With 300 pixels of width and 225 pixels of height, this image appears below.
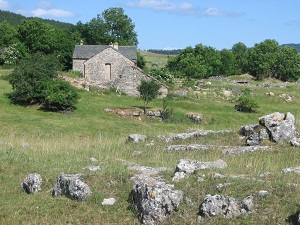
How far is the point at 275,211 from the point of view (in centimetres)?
966

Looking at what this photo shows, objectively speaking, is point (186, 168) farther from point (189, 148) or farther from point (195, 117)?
Answer: point (195, 117)

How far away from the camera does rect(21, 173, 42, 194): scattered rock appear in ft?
39.6

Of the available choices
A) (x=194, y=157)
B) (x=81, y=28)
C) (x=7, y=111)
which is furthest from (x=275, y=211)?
(x=81, y=28)

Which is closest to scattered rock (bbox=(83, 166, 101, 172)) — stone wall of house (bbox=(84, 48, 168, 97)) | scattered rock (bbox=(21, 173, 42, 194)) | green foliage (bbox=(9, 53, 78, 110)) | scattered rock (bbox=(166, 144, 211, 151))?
scattered rock (bbox=(21, 173, 42, 194))

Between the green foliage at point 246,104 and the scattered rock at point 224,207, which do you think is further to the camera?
the green foliage at point 246,104

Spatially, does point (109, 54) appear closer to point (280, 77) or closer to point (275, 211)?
point (275, 211)

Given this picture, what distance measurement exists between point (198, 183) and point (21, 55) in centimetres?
6449

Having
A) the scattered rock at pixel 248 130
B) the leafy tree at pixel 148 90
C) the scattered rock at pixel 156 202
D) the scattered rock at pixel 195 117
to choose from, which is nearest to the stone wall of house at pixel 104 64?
the leafy tree at pixel 148 90

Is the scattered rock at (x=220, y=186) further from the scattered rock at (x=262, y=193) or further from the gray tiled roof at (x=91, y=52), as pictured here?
the gray tiled roof at (x=91, y=52)

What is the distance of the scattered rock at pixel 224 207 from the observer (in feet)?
32.2

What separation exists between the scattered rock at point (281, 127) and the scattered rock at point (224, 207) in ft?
29.8

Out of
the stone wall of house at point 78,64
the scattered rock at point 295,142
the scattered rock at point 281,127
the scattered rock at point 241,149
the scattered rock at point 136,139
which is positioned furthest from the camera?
the stone wall of house at point 78,64

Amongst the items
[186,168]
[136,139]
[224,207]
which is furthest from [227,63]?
[224,207]

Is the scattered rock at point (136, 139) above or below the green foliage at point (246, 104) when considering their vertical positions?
above
